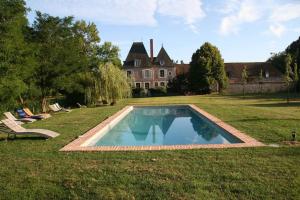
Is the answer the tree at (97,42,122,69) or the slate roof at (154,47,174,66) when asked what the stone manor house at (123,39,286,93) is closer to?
the slate roof at (154,47,174,66)

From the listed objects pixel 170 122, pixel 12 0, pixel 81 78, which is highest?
pixel 12 0

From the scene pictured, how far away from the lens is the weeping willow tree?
93.4 feet

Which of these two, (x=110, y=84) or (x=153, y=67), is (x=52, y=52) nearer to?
(x=110, y=84)

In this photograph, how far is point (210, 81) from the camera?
47844mm

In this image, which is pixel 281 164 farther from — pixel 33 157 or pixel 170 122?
pixel 170 122

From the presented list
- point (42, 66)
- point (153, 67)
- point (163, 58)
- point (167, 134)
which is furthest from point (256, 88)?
point (167, 134)

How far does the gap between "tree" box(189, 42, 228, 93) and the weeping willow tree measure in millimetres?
20692

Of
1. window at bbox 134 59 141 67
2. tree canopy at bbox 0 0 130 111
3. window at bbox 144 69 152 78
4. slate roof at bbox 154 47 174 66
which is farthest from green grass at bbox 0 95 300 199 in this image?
slate roof at bbox 154 47 174 66

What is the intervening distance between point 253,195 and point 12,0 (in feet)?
58.7

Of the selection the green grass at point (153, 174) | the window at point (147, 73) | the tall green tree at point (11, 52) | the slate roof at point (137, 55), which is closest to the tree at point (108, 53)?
the slate roof at point (137, 55)

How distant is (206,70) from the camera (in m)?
47.7

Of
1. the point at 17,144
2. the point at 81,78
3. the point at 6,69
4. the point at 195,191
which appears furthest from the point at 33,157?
the point at 81,78

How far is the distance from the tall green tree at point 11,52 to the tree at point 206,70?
104ft

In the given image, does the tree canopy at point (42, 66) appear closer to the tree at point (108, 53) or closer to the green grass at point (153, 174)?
the green grass at point (153, 174)
